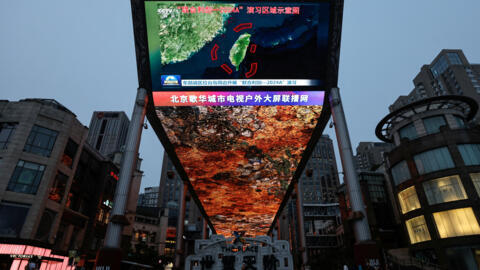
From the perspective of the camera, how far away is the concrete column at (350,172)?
11320 millimetres

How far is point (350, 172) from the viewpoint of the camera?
12609 millimetres

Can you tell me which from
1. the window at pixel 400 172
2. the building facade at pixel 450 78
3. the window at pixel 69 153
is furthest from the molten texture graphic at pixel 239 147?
the building facade at pixel 450 78

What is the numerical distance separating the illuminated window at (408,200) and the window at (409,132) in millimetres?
6366

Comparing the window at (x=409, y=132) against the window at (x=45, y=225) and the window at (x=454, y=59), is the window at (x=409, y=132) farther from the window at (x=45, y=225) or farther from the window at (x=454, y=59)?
the window at (x=454, y=59)

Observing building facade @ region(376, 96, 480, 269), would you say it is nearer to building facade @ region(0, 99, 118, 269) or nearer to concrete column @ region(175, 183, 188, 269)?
concrete column @ region(175, 183, 188, 269)

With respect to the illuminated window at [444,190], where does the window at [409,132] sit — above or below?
above

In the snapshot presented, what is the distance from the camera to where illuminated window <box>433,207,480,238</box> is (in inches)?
1009

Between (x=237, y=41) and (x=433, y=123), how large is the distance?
96.6 feet

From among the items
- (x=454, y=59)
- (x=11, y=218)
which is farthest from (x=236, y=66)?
(x=454, y=59)

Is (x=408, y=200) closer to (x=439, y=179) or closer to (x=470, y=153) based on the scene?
(x=439, y=179)

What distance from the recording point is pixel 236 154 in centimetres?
2191

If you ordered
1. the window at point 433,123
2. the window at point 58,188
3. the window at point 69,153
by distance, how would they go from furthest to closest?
the window at point 433,123, the window at point 69,153, the window at point 58,188

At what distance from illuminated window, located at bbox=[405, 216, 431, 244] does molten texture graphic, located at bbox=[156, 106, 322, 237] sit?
14.9 metres

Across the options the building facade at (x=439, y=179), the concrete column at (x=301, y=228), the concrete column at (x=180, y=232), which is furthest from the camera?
the building facade at (x=439, y=179)
